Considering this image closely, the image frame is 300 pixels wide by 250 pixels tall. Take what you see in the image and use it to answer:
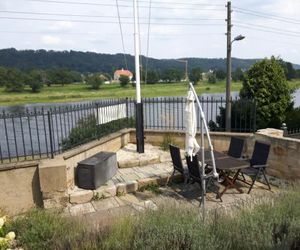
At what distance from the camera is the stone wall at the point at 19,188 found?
5582mm

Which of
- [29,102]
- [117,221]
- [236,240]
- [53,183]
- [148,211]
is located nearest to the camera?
[236,240]

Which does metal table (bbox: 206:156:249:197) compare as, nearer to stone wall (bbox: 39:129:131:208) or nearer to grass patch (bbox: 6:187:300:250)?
grass patch (bbox: 6:187:300:250)

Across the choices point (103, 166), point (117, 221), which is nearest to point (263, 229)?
point (117, 221)

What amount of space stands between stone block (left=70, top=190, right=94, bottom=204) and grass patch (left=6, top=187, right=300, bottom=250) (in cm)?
198

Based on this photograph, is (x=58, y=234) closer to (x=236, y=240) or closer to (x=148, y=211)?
(x=148, y=211)

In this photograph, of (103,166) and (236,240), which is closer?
(236,240)

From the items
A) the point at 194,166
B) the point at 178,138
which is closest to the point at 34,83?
the point at 178,138

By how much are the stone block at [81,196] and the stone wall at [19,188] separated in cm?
62

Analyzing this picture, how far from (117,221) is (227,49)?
10.5 metres

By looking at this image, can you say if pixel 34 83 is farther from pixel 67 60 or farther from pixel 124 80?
pixel 67 60

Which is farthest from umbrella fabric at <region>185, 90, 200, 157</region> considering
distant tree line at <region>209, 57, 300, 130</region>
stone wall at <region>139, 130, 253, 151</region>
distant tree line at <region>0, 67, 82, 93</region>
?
distant tree line at <region>0, 67, 82, 93</region>

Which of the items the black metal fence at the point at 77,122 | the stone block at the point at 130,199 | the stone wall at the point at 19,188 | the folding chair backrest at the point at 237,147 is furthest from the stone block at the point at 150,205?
the folding chair backrest at the point at 237,147

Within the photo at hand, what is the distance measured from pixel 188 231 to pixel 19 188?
12.9ft

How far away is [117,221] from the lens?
11.5 ft
